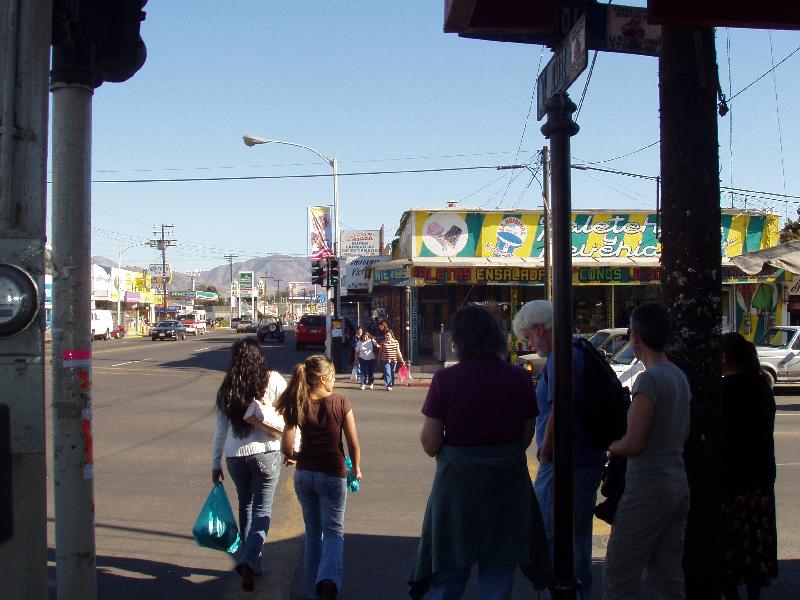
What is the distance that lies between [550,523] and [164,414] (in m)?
11.9

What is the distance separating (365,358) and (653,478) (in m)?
16.7

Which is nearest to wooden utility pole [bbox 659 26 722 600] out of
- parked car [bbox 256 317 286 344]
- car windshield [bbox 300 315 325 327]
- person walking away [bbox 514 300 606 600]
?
person walking away [bbox 514 300 606 600]

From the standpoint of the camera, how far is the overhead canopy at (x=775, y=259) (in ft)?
30.1

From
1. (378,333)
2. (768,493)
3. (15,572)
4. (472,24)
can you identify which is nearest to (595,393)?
(768,493)

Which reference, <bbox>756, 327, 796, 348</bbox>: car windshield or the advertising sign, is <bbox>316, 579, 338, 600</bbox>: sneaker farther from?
the advertising sign

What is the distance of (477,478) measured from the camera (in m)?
3.32

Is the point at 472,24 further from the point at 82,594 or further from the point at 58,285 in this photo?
the point at 82,594

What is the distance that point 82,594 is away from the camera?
3.83 meters

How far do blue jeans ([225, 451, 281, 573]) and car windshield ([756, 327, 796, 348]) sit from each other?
54.9ft

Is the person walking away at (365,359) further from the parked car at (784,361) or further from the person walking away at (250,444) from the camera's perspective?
the person walking away at (250,444)

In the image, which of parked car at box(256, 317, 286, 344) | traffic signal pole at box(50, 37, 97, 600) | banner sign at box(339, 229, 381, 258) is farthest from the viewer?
parked car at box(256, 317, 286, 344)

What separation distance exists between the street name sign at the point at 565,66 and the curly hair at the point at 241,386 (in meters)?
2.84

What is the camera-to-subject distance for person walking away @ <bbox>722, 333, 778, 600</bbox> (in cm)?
444

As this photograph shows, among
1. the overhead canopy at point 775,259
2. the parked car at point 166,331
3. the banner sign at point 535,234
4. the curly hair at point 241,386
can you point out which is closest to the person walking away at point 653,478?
the curly hair at point 241,386
